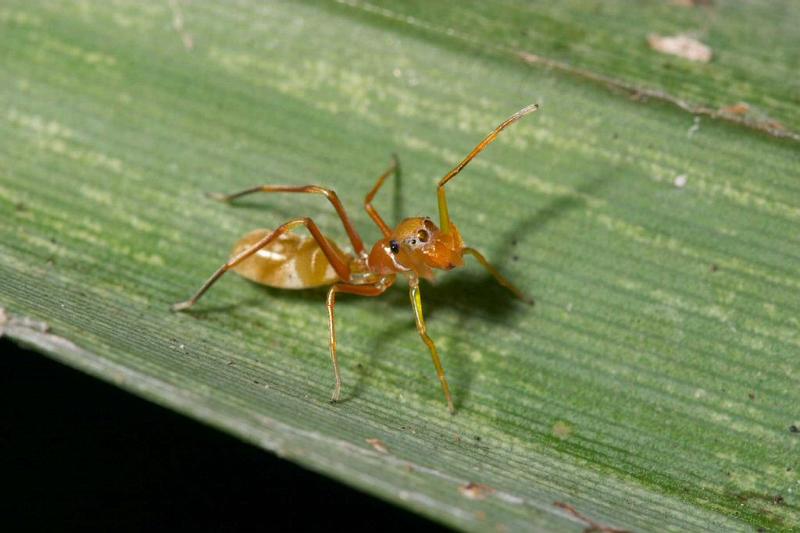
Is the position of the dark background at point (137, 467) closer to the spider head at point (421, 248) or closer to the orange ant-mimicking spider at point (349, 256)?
the orange ant-mimicking spider at point (349, 256)

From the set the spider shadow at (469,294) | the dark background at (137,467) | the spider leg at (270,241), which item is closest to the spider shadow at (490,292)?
the spider shadow at (469,294)

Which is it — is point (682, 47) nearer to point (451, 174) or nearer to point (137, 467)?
point (451, 174)

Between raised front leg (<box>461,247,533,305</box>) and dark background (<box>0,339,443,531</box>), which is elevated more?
raised front leg (<box>461,247,533,305</box>)

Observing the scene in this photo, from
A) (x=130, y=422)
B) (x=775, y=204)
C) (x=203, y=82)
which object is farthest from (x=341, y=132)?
(x=775, y=204)

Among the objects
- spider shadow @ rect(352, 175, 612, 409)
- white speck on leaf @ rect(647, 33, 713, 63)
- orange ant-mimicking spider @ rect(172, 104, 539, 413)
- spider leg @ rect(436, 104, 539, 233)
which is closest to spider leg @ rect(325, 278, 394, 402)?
orange ant-mimicking spider @ rect(172, 104, 539, 413)

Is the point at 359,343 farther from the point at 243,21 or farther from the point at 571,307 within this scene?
the point at 243,21

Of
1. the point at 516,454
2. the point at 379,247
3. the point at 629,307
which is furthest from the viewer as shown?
the point at 379,247

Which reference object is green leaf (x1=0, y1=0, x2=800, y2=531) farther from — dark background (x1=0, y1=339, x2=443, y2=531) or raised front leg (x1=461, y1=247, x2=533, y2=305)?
dark background (x1=0, y1=339, x2=443, y2=531)
